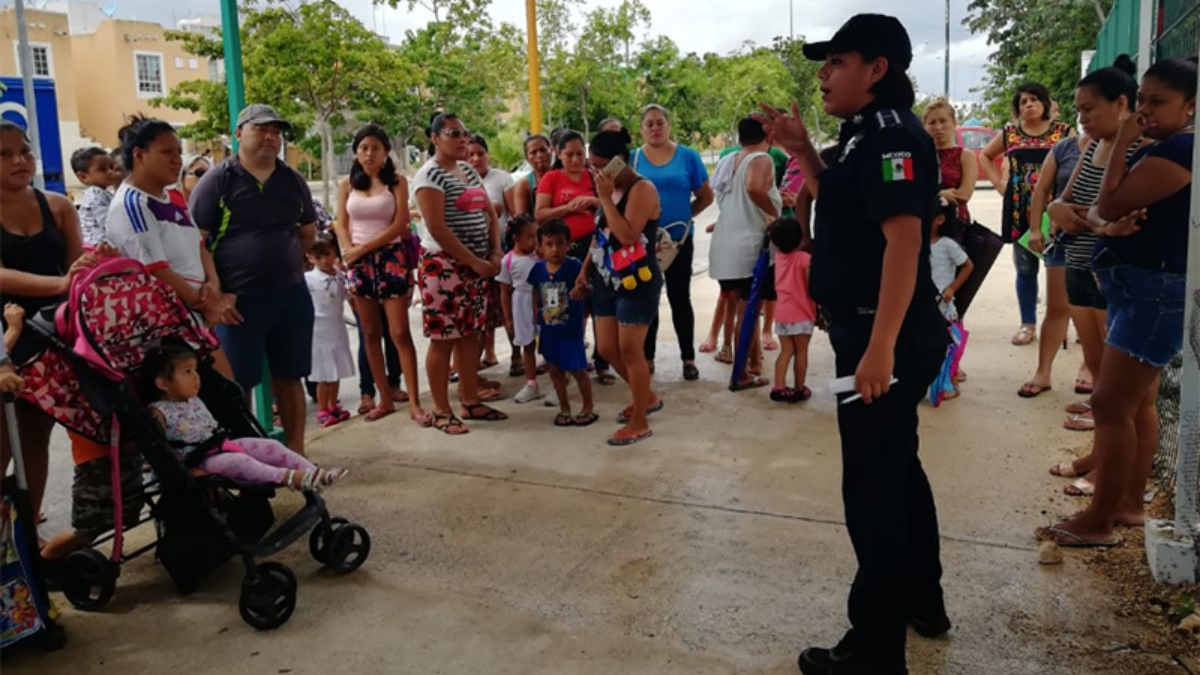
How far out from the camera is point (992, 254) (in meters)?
5.83

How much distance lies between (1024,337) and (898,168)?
5.13 m

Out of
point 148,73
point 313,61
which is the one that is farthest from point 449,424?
point 148,73

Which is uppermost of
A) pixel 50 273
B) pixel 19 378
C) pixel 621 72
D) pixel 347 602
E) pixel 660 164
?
pixel 621 72

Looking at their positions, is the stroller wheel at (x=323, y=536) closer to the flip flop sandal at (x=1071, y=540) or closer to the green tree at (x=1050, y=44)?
the flip flop sandal at (x=1071, y=540)

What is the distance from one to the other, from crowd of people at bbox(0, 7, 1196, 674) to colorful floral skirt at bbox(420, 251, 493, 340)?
1cm

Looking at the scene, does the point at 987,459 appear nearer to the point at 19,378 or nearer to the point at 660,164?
the point at 660,164

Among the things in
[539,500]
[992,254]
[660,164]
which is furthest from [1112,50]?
[539,500]

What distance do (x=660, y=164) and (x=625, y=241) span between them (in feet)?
Result: 4.82

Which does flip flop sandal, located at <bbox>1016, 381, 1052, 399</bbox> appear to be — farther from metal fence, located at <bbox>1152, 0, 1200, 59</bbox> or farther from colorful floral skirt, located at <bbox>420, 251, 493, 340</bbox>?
colorful floral skirt, located at <bbox>420, 251, 493, 340</bbox>

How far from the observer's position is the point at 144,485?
355cm

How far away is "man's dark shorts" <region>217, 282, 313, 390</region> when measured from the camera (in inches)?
176

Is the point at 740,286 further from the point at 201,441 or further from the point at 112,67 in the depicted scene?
the point at 112,67

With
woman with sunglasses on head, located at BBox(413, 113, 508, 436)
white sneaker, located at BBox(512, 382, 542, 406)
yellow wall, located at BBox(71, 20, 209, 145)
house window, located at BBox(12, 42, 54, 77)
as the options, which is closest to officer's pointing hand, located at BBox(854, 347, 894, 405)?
woman with sunglasses on head, located at BBox(413, 113, 508, 436)

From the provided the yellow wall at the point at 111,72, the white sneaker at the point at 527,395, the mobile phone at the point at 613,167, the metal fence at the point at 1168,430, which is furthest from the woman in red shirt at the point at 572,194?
the yellow wall at the point at 111,72
